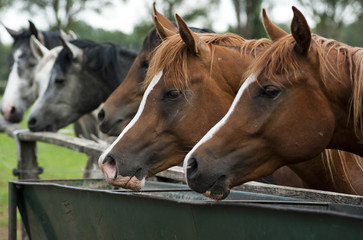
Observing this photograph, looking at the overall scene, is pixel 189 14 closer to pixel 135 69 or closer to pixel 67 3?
pixel 67 3

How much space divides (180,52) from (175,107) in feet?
1.00

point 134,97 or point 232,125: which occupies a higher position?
point 232,125

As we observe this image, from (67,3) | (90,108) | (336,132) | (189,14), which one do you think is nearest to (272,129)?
(336,132)

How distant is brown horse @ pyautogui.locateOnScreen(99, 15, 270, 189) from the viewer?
2496mm

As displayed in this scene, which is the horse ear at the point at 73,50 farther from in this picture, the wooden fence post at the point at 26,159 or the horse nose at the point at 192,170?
the horse nose at the point at 192,170

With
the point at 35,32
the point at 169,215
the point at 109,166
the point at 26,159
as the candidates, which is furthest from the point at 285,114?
the point at 35,32

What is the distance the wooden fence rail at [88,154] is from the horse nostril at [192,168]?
1.92 feet

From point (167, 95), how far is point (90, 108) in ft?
9.91

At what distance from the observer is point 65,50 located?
17.6ft

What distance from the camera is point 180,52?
2635 millimetres

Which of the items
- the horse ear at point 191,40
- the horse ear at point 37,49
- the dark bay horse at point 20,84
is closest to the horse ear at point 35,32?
the dark bay horse at point 20,84

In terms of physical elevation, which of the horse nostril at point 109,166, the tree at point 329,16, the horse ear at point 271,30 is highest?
the horse ear at point 271,30

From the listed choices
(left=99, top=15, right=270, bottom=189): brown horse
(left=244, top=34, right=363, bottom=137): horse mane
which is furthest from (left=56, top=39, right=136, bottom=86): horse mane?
(left=244, top=34, right=363, bottom=137): horse mane

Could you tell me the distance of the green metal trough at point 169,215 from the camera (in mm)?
1446
